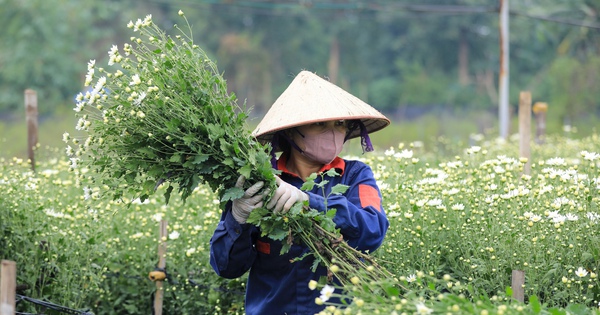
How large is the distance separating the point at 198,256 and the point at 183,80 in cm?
210

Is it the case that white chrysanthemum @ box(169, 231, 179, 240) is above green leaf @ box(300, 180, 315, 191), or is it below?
below

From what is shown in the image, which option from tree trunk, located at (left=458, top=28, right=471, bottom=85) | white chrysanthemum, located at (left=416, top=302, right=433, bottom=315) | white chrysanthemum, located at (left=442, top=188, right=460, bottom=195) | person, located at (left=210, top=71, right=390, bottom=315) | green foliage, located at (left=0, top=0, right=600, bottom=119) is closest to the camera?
white chrysanthemum, located at (left=416, top=302, right=433, bottom=315)

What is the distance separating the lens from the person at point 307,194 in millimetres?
3207

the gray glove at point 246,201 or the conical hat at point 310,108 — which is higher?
the conical hat at point 310,108

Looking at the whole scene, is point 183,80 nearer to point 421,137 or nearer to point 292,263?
point 292,263

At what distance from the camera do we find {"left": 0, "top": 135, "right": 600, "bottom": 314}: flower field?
379 cm

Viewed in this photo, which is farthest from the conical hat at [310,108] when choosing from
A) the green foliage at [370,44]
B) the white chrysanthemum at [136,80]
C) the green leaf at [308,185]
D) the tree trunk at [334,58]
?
the tree trunk at [334,58]

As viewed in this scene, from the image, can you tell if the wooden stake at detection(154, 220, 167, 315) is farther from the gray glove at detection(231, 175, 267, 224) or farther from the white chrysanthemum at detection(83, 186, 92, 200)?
the gray glove at detection(231, 175, 267, 224)

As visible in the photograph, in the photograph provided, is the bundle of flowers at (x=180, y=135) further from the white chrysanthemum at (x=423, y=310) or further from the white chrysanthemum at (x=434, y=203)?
the white chrysanthemum at (x=434, y=203)

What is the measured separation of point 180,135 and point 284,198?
0.45 metres

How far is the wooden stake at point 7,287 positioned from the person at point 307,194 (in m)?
0.83

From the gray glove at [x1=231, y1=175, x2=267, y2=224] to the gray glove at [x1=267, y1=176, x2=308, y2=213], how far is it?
0.16ft

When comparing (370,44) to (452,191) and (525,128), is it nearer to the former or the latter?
(525,128)

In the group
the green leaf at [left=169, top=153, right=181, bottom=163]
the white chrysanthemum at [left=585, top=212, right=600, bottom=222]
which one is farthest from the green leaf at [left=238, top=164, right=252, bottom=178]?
the white chrysanthemum at [left=585, top=212, right=600, bottom=222]
